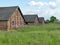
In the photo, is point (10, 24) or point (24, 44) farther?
point (10, 24)

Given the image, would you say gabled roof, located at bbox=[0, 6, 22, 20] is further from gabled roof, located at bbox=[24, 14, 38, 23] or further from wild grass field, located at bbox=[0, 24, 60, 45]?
gabled roof, located at bbox=[24, 14, 38, 23]

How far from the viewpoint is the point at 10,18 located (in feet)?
127

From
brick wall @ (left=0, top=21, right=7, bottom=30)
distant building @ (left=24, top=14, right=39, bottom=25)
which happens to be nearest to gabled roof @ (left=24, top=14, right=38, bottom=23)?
distant building @ (left=24, top=14, right=39, bottom=25)

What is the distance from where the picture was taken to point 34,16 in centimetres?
6197

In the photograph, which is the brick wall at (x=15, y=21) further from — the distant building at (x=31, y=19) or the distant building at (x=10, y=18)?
the distant building at (x=31, y=19)

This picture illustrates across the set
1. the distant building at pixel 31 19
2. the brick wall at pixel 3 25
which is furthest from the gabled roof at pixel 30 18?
the brick wall at pixel 3 25

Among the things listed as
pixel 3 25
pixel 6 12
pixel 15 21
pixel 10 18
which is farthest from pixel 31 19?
pixel 3 25

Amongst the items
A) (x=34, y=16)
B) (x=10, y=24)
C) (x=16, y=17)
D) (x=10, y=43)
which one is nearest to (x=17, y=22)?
(x=16, y=17)

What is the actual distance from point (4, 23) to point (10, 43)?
2626 centimetres

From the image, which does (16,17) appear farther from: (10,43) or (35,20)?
(10,43)

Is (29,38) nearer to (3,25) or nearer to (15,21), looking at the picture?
(3,25)

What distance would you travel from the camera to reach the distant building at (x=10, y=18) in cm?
3738

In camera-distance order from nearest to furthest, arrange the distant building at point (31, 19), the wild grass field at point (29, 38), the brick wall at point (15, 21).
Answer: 1. the wild grass field at point (29, 38)
2. the brick wall at point (15, 21)
3. the distant building at point (31, 19)

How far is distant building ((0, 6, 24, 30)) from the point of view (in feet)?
123
